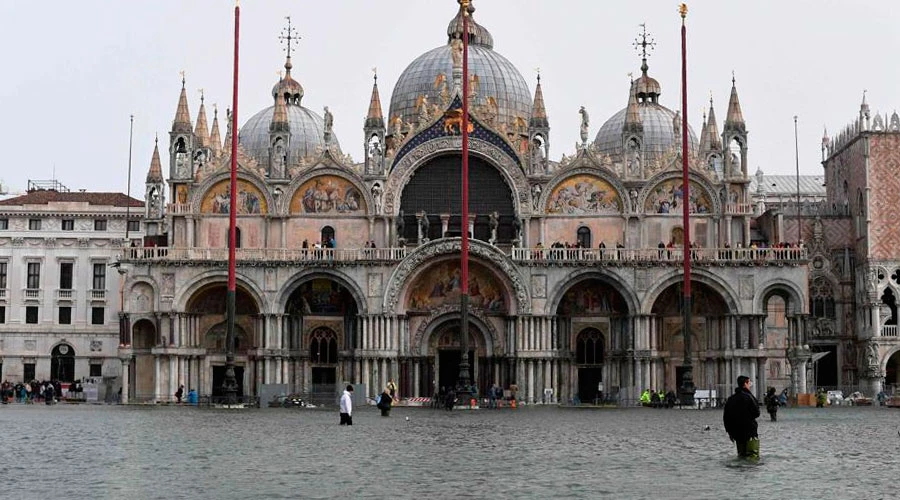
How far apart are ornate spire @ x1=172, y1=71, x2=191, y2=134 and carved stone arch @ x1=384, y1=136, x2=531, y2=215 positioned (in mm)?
12086

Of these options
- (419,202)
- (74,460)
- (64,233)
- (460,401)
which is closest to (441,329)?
(419,202)

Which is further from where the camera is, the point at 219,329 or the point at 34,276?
the point at 34,276

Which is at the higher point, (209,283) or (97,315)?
(209,283)

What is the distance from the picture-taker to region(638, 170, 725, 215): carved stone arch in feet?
243

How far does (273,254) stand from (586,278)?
16195mm

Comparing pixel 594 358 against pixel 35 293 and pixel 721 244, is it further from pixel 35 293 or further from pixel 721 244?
pixel 35 293

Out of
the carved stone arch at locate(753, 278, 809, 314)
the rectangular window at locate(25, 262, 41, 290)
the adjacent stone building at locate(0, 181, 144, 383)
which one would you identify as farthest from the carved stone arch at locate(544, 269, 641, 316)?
the rectangular window at locate(25, 262, 41, 290)

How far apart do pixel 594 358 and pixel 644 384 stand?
4.15 m

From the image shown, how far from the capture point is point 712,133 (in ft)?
267

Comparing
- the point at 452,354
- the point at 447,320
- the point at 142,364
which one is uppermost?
the point at 447,320

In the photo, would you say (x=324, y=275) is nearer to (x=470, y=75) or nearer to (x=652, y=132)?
(x=470, y=75)

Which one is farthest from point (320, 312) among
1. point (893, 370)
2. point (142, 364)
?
point (893, 370)

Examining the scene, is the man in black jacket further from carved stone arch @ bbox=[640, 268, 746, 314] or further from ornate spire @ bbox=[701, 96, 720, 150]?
ornate spire @ bbox=[701, 96, 720, 150]

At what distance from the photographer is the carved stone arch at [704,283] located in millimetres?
70688
